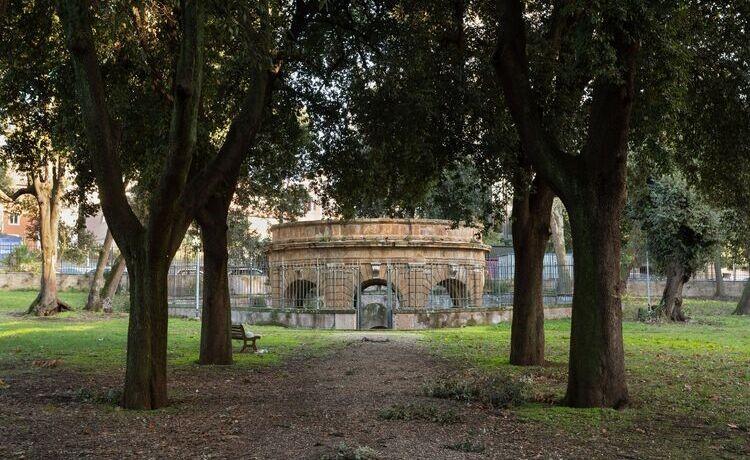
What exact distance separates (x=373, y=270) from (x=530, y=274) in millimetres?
14870

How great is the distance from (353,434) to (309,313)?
18.1m

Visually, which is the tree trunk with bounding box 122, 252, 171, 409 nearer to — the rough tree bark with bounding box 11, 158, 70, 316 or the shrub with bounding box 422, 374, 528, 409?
the shrub with bounding box 422, 374, 528, 409

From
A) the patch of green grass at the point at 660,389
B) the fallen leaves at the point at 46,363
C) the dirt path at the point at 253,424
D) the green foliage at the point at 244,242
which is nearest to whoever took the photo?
the dirt path at the point at 253,424

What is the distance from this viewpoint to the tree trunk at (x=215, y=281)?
13.1 metres

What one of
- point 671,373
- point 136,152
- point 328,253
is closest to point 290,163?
point 136,152

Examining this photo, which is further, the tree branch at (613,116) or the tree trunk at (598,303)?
the tree trunk at (598,303)

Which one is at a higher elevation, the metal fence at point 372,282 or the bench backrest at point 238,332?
the metal fence at point 372,282

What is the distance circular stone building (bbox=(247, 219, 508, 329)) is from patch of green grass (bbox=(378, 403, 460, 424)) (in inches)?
664

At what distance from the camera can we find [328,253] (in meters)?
27.7

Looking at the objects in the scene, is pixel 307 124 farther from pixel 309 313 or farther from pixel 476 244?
pixel 476 244

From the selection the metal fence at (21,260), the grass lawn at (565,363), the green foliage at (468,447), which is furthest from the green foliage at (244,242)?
the green foliage at (468,447)

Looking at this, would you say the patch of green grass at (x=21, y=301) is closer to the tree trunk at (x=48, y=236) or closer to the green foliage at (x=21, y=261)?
the tree trunk at (x=48, y=236)

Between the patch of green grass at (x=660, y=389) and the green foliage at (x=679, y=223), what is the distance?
16.2 feet

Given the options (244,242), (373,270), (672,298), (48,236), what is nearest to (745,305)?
(672,298)
